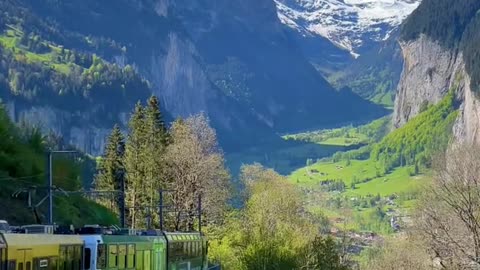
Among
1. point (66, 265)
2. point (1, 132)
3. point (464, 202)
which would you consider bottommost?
point (66, 265)

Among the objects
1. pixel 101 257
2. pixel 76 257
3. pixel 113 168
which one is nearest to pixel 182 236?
pixel 101 257

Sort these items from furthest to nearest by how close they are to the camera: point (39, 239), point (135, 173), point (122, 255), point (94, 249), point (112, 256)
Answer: point (135, 173) < point (122, 255) < point (112, 256) < point (94, 249) < point (39, 239)

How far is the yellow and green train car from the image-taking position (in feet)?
83.6

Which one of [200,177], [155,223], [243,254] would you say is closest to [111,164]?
[155,223]

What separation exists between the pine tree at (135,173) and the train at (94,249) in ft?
97.3

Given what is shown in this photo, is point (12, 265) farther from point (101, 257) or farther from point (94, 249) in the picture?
point (101, 257)

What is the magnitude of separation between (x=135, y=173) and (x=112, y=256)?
2030 inches

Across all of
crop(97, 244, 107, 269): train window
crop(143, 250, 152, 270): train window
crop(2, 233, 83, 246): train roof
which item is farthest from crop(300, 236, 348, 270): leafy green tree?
crop(2, 233, 83, 246): train roof

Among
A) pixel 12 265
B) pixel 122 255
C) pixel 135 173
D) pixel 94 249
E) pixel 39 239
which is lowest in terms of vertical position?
pixel 12 265

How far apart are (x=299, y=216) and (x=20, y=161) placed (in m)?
37.5

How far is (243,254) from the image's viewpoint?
77.6 meters

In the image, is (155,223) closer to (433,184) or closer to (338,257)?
(338,257)

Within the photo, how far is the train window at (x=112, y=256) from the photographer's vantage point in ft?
123

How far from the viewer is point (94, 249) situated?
3562 centimetres
